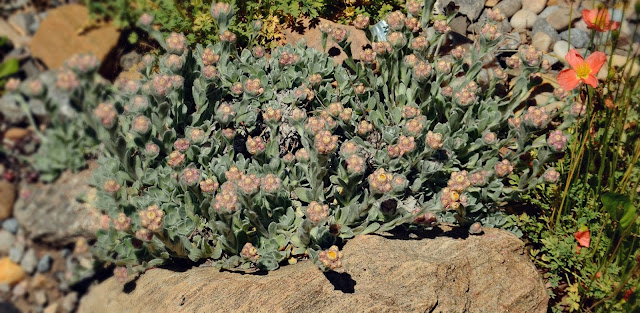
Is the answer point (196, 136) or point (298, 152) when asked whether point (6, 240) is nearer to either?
point (196, 136)

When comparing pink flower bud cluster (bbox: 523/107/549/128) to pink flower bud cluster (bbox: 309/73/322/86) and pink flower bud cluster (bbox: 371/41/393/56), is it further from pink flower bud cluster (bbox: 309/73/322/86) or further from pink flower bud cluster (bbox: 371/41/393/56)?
pink flower bud cluster (bbox: 309/73/322/86)

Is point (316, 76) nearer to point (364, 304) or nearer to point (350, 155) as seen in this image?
point (350, 155)

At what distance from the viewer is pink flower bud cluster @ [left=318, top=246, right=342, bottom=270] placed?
2605 mm

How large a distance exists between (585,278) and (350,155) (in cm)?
168

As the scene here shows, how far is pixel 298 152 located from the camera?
10.2 ft

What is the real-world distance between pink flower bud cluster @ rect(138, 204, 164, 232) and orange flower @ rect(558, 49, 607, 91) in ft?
8.57

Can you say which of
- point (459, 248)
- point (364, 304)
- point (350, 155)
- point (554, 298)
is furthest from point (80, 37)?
point (554, 298)

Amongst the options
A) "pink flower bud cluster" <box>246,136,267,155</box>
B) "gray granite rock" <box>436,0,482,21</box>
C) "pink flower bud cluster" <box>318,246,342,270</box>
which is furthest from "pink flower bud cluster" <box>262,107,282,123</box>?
"gray granite rock" <box>436,0,482,21</box>

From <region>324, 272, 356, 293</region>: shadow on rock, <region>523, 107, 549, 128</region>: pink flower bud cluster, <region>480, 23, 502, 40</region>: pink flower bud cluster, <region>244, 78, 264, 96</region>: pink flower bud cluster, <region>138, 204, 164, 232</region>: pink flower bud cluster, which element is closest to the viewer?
<region>138, 204, 164, 232</region>: pink flower bud cluster

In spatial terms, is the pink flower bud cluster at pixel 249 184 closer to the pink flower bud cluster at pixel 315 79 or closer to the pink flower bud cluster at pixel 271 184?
the pink flower bud cluster at pixel 271 184

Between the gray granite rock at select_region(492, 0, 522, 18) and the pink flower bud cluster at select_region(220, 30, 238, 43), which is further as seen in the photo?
the gray granite rock at select_region(492, 0, 522, 18)

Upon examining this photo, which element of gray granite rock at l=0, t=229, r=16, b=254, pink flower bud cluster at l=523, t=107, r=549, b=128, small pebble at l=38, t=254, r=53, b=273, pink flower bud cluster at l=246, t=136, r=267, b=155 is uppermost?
pink flower bud cluster at l=523, t=107, r=549, b=128

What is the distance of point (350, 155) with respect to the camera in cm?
293

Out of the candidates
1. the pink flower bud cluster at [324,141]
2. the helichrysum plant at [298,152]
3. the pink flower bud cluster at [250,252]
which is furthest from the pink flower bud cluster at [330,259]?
the pink flower bud cluster at [324,141]
